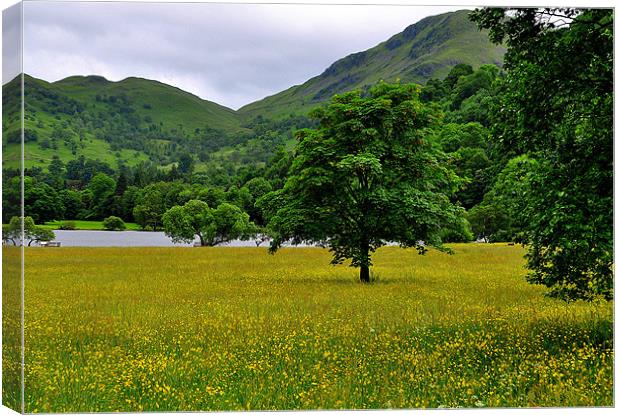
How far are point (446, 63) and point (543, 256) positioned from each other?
4024 mm

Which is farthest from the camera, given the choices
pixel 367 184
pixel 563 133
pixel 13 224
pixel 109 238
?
pixel 367 184

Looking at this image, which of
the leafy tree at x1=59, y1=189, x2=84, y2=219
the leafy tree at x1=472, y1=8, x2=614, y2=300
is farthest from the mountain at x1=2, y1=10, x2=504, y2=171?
the leafy tree at x1=472, y1=8, x2=614, y2=300

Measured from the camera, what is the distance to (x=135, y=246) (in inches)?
443

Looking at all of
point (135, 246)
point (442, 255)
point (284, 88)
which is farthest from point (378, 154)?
point (135, 246)

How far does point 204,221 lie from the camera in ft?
40.1

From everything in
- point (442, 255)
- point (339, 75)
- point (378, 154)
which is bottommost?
point (442, 255)

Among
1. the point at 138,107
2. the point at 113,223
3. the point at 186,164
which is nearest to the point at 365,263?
the point at 186,164

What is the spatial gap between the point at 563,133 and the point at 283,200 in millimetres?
6363

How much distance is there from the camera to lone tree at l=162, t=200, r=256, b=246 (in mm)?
11047

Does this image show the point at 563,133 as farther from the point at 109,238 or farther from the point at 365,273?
the point at 109,238

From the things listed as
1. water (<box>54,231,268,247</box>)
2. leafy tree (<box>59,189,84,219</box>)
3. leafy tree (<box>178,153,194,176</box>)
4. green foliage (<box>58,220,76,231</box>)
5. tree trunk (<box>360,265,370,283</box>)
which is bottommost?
tree trunk (<box>360,265,370,283</box>)

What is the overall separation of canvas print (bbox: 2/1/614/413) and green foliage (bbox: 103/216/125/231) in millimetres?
56

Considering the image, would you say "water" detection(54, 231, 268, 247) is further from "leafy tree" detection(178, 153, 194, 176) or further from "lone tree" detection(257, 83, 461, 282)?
"lone tree" detection(257, 83, 461, 282)

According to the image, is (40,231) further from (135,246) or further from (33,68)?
(135,246)
